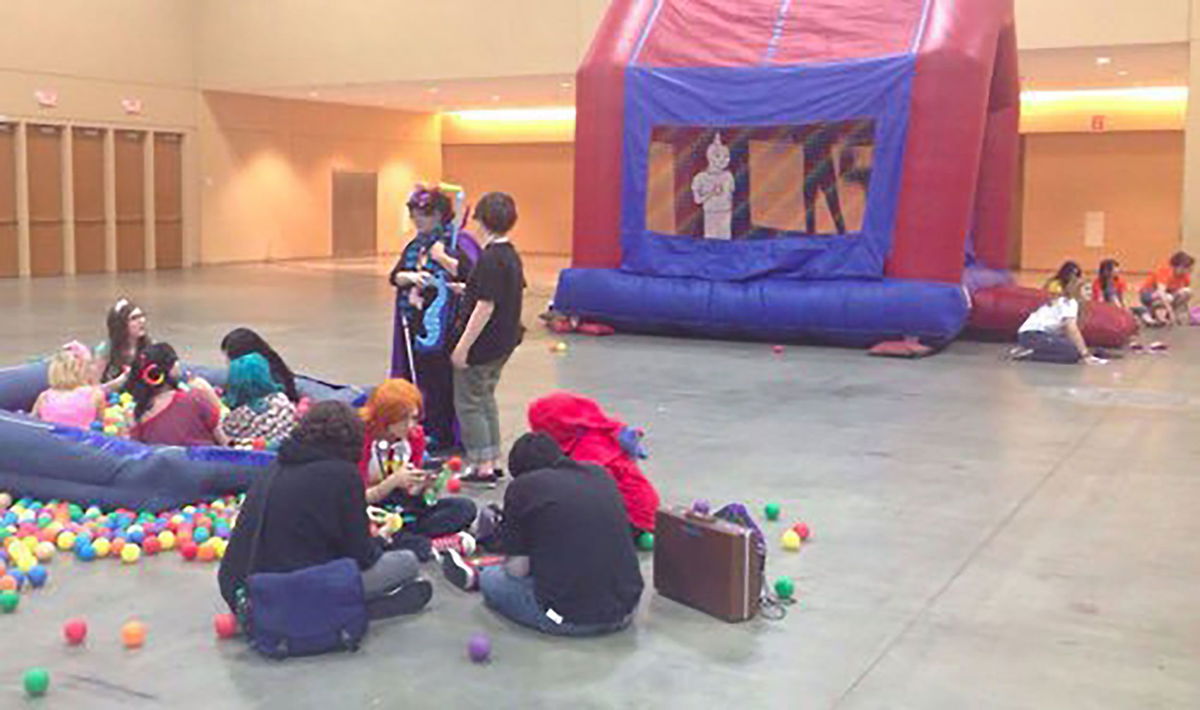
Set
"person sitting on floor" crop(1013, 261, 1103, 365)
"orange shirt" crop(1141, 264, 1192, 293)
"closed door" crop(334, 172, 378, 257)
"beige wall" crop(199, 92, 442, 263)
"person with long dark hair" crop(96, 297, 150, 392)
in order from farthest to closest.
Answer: "closed door" crop(334, 172, 378, 257)
"beige wall" crop(199, 92, 442, 263)
"orange shirt" crop(1141, 264, 1192, 293)
"person sitting on floor" crop(1013, 261, 1103, 365)
"person with long dark hair" crop(96, 297, 150, 392)

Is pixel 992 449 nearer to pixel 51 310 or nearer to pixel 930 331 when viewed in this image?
pixel 930 331

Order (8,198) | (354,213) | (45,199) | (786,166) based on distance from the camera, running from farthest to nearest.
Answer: (354,213) < (45,199) < (8,198) < (786,166)

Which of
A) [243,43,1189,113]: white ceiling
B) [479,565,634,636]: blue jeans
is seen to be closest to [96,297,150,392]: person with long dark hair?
[479,565,634,636]: blue jeans

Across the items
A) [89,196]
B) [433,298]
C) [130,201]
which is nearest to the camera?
[433,298]

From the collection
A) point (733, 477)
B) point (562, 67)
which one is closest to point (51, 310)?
point (562, 67)

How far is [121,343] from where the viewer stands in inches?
313

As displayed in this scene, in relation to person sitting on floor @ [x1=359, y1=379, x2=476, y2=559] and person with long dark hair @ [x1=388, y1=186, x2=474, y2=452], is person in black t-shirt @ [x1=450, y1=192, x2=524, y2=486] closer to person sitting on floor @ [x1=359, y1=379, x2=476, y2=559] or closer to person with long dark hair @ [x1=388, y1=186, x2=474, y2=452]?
person with long dark hair @ [x1=388, y1=186, x2=474, y2=452]

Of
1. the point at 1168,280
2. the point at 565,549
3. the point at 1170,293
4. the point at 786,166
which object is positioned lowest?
the point at 565,549

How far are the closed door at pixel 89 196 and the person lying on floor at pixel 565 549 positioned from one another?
64.7 ft

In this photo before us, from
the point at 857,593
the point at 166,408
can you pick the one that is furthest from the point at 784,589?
the point at 166,408

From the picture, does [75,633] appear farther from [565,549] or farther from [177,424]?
[177,424]

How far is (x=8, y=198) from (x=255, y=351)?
16.3 m

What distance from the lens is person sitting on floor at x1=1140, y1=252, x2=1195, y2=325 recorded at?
49.6ft

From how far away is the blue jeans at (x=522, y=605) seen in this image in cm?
451
